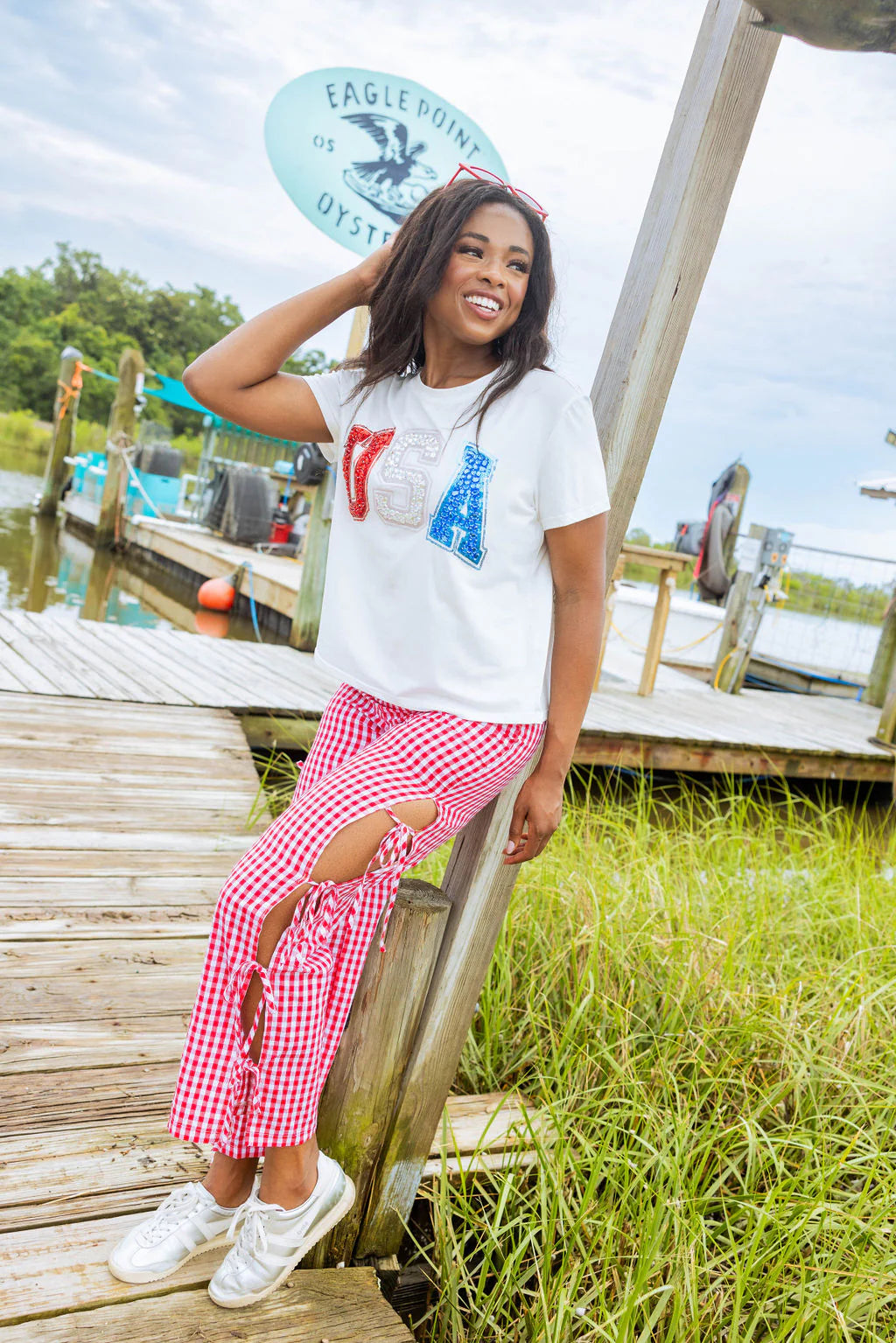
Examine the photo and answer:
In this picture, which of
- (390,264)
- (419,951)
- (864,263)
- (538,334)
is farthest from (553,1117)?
(864,263)

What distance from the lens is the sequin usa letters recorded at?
4.35ft

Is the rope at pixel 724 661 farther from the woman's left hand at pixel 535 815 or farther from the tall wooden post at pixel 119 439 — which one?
the tall wooden post at pixel 119 439

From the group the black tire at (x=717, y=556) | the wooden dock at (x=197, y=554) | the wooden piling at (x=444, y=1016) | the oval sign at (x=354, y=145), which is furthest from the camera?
the black tire at (x=717, y=556)

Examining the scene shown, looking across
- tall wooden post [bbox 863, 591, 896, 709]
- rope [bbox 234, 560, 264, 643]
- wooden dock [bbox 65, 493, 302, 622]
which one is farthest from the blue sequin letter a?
tall wooden post [bbox 863, 591, 896, 709]

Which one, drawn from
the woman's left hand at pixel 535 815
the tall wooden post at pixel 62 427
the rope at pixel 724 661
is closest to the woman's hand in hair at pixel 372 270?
the woman's left hand at pixel 535 815

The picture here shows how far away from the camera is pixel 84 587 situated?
1068 cm

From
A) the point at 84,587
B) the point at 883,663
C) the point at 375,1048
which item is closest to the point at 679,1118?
the point at 375,1048

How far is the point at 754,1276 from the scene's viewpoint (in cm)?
157

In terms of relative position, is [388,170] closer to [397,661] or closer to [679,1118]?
[397,661]

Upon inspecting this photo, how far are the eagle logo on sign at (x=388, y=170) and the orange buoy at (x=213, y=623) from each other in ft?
16.6

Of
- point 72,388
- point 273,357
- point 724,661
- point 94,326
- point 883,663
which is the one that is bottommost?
point 724,661

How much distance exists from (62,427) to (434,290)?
15.4m

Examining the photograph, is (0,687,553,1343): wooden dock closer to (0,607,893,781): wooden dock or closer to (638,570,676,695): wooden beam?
(0,607,893,781): wooden dock

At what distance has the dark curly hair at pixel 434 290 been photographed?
140 centimetres
